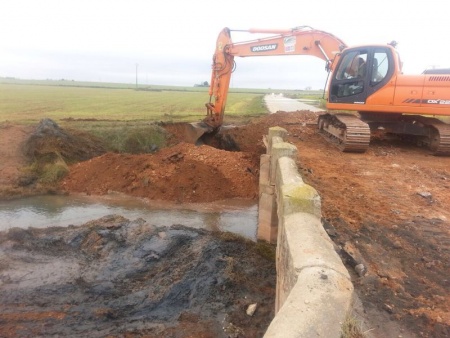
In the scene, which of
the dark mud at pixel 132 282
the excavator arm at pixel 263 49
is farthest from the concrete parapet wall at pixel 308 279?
the excavator arm at pixel 263 49

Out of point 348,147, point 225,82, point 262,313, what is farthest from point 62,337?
point 225,82

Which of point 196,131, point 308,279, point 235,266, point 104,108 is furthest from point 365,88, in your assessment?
point 104,108

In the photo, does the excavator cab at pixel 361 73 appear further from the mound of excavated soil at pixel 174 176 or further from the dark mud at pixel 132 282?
the dark mud at pixel 132 282

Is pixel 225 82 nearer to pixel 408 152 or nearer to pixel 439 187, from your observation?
pixel 408 152

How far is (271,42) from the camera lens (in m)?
11.7

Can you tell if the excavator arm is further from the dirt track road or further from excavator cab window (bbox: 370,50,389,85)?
the dirt track road

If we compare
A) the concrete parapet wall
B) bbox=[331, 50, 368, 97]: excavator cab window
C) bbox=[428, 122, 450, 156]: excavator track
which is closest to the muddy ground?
bbox=[428, 122, 450, 156]: excavator track

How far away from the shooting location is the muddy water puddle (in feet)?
27.6

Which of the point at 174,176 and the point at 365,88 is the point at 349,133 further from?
the point at 174,176

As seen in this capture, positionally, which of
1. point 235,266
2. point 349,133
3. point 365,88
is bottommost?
point 235,266

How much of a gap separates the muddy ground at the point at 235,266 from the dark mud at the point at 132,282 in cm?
2

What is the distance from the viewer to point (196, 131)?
1324cm

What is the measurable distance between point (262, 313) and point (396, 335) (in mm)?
1817

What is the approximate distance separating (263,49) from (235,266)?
27.0ft
